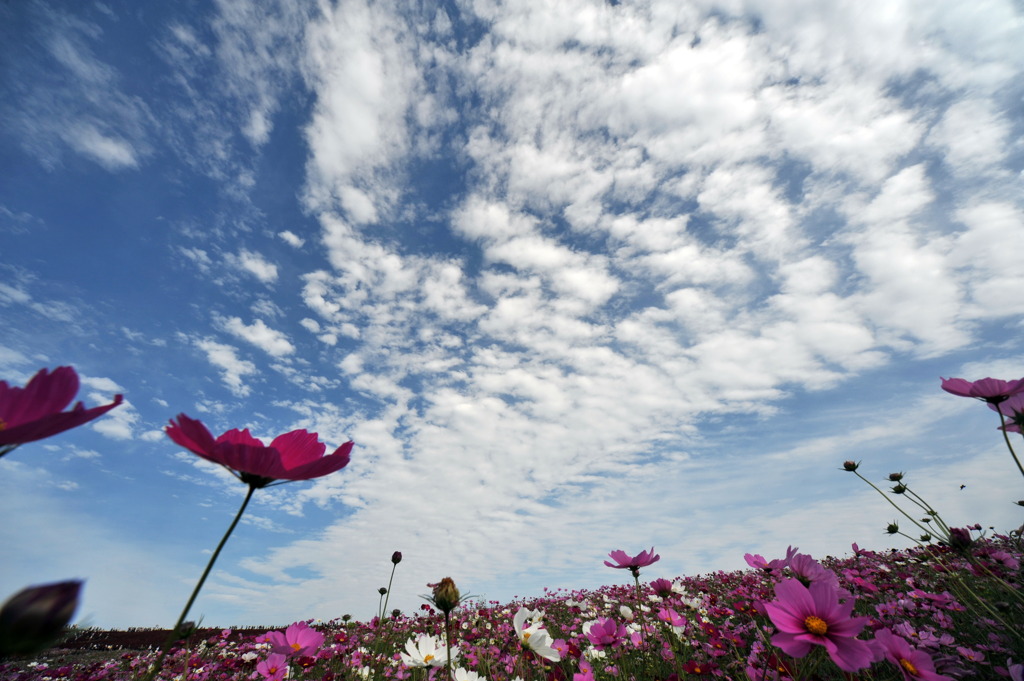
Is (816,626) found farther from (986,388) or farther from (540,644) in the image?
(986,388)

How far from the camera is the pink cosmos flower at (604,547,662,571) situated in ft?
9.37

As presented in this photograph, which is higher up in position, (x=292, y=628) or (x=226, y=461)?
(x=292, y=628)

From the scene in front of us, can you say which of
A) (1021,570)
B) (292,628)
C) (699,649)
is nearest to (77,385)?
(292,628)

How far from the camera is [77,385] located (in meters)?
0.89

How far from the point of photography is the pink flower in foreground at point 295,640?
90.0 inches

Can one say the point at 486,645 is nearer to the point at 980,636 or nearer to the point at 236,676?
→ the point at 236,676

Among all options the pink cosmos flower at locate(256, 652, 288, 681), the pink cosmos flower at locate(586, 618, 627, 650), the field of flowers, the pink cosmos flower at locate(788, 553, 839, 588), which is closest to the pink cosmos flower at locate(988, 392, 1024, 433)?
the field of flowers

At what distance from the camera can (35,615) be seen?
613 millimetres

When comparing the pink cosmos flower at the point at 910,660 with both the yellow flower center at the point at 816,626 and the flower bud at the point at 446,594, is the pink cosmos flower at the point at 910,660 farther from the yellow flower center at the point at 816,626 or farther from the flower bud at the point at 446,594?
the flower bud at the point at 446,594

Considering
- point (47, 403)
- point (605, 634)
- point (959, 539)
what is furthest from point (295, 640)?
point (959, 539)

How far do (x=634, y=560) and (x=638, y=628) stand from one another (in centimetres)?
147

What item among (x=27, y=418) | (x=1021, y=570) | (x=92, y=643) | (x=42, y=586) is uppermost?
(x=92, y=643)

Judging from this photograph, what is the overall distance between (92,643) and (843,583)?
1316 centimetres

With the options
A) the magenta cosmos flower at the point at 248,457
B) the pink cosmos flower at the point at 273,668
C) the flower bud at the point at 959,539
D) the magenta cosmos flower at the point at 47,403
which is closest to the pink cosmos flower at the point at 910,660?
the flower bud at the point at 959,539
